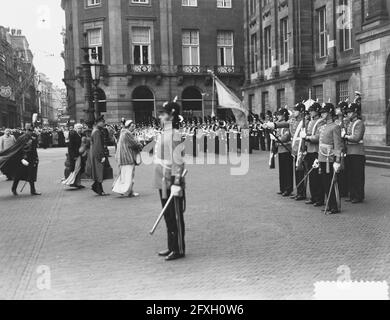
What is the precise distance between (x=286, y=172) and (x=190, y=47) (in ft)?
113

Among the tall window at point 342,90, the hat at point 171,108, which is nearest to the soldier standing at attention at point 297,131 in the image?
the hat at point 171,108

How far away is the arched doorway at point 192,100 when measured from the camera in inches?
1784

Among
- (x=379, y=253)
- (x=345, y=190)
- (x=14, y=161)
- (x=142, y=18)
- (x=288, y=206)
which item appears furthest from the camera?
(x=142, y=18)

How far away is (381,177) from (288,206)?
16.1 ft

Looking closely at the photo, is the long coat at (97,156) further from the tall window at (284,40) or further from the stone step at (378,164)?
the tall window at (284,40)

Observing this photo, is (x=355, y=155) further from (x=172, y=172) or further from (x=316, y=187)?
(x=172, y=172)

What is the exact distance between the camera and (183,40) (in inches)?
1770

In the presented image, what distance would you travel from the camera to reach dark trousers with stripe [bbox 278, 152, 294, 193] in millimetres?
12242

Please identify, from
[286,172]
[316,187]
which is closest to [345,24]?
[286,172]

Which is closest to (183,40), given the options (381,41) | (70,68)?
(70,68)

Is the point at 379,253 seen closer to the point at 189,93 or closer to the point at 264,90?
the point at 264,90

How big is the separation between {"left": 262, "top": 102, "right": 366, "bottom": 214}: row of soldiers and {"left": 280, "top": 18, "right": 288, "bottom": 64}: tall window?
62.3 ft

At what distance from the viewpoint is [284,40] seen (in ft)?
100

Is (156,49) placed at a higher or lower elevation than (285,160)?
higher
